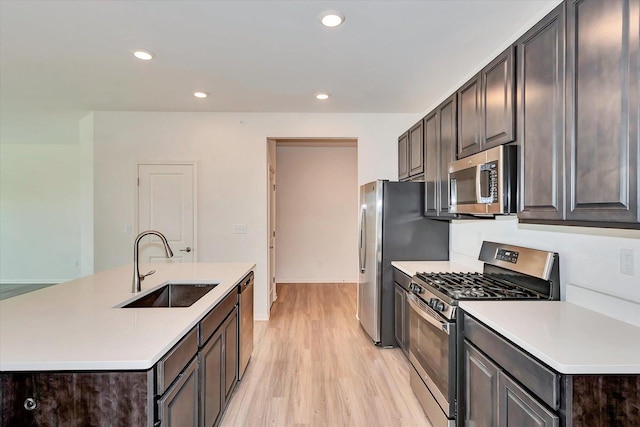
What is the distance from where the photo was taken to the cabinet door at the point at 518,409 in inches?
48.2

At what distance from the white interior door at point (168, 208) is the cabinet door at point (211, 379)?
2601mm

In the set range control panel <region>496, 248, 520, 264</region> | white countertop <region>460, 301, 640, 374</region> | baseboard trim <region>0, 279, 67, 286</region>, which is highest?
range control panel <region>496, 248, 520, 264</region>

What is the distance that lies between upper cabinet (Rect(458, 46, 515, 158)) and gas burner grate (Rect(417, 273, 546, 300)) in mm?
910

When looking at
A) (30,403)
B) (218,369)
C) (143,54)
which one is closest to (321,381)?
(218,369)

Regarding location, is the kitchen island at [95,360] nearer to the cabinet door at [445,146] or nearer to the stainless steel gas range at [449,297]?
the stainless steel gas range at [449,297]

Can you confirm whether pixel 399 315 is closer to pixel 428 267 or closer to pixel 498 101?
pixel 428 267

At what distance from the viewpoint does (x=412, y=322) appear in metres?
2.65

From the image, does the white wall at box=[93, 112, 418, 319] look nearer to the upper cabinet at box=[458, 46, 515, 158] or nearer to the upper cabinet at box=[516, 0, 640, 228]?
the upper cabinet at box=[458, 46, 515, 158]

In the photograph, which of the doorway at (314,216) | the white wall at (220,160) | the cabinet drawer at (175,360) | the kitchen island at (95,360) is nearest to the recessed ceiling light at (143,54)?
the white wall at (220,160)

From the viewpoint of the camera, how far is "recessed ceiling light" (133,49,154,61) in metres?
2.68

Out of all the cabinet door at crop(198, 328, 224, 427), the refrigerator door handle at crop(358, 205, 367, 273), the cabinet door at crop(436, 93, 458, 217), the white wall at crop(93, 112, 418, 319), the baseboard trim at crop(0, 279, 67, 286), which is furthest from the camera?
the baseboard trim at crop(0, 279, 67, 286)

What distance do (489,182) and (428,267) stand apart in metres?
1.34

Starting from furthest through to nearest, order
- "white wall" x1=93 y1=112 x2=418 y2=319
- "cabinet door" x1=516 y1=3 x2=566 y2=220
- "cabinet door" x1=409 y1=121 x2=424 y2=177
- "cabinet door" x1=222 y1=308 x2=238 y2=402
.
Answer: "white wall" x1=93 y1=112 x2=418 y2=319 < "cabinet door" x1=409 y1=121 x2=424 y2=177 < "cabinet door" x1=222 y1=308 x2=238 y2=402 < "cabinet door" x1=516 y1=3 x2=566 y2=220

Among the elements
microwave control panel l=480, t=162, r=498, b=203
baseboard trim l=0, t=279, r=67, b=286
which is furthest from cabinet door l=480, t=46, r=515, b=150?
baseboard trim l=0, t=279, r=67, b=286
